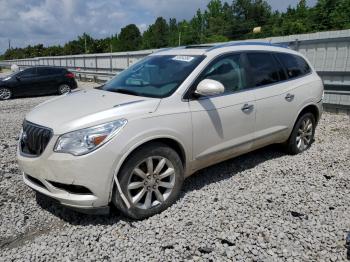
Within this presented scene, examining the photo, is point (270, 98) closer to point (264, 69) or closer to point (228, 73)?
point (264, 69)

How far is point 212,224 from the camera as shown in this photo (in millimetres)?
3539

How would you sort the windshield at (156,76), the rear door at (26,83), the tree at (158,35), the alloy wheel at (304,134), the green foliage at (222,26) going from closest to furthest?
the windshield at (156,76) < the alloy wheel at (304,134) < the rear door at (26,83) < the green foliage at (222,26) < the tree at (158,35)

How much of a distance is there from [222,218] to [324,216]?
3.62 ft

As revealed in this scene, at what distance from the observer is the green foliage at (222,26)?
4766cm

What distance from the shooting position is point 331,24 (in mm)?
45688

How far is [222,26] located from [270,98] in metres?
69.2

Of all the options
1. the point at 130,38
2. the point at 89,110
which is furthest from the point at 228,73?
the point at 130,38

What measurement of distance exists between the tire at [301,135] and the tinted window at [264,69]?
0.87 m

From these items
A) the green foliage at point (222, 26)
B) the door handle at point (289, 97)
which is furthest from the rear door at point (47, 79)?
the green foliage at point (222, 26)

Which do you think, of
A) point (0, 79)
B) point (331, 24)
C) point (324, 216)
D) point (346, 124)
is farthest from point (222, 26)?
point (324, 216)

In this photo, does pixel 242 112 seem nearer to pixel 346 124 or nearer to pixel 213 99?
pixel 213 99

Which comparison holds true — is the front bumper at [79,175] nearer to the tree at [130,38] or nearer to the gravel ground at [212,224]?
the gravel ground at [212,224]

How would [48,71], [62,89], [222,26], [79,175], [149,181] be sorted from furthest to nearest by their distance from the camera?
[222,26] < [62,89] < [48,71] < [149,181] < [79,175]

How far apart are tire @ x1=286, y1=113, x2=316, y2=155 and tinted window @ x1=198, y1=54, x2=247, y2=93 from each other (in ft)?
5.09
